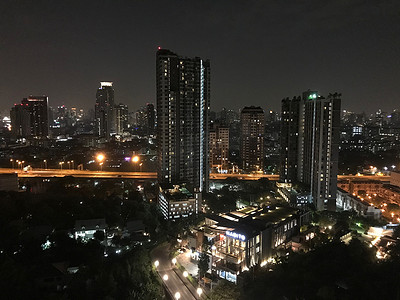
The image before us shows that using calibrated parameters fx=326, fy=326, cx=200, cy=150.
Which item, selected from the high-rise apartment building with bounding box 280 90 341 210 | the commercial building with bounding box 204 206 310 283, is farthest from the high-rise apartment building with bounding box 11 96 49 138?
the commercial building with bounding box 204 206 310 283

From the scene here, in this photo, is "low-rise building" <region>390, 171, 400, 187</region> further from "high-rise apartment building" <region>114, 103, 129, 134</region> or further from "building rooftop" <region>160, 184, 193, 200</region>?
"high-rise apartment building" <region>114, 103, 129, 134</region>

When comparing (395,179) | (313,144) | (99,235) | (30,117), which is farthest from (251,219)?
(30,117)

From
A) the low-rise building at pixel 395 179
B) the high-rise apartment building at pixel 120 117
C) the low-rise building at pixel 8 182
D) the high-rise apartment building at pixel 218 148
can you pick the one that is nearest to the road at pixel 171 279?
the low-rise building at pixel 8 182

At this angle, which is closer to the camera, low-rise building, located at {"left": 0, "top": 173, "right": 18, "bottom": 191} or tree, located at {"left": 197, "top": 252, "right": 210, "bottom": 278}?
tree, located at {"left": 197, "top": 252, "right": 210, "bottom": 278}

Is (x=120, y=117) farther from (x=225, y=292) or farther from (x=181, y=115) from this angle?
(x=225, y=292)

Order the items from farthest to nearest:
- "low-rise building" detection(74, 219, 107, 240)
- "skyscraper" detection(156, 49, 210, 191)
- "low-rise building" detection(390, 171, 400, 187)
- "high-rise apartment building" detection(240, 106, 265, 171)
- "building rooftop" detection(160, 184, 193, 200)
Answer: "high-rise apartment building" detection(240, 106, 265, 171) → "low-rise building" detection(390, 171, 400, 187) → "skyscraper" detection(156, 49, 210, 191) → "building rooftop" detection(160, 184, 193, 200) → "low-rise building" detection(74, 219, 107, 240)

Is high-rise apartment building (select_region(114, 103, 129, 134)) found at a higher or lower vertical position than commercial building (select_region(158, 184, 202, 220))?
higher

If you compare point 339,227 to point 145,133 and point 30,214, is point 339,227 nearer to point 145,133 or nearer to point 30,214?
point 30,214
